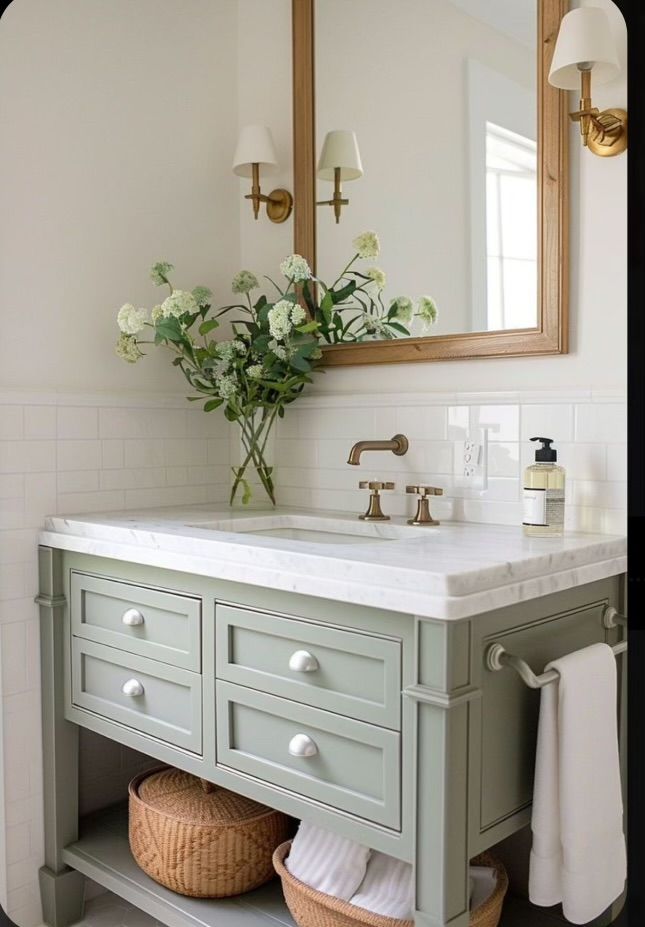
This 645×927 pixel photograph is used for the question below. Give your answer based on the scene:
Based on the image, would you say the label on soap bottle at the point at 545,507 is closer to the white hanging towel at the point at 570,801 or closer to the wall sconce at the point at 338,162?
the white hanging towel at the point at 570,801

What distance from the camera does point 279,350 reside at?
2.21 metres

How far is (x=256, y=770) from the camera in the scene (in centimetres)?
163

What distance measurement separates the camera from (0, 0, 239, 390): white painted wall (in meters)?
2.08

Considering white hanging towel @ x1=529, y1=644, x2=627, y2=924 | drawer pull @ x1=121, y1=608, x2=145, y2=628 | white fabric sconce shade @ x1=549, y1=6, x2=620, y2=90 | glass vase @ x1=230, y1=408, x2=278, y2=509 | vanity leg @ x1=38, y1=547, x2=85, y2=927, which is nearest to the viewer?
white hanging towel @ x1=529, y1=644, x2=627, y2=924

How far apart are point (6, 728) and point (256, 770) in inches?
30.1

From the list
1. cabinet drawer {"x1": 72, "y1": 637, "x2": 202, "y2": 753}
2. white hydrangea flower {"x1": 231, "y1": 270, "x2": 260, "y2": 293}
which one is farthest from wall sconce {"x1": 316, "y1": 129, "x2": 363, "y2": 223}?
cabinet drawer {"x1": 72, "y1": 637, "x2": 202, "y2": 753}

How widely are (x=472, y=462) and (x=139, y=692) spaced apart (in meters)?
0.89

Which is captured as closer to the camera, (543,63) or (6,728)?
(543,63)

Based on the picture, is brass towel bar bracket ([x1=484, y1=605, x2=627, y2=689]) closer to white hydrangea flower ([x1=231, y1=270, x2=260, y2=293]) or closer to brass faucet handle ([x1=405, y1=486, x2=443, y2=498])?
brass faucet handle ([x1=405, y1=486, x2=443, y2=498])

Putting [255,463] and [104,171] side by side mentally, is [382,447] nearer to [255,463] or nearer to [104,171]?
[255,463]

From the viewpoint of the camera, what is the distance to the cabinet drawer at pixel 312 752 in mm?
1412

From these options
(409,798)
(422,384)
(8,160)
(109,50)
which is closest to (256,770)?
(409,798)

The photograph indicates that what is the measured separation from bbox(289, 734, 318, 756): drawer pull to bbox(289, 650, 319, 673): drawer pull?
117 millimetres

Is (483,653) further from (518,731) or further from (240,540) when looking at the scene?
(240,540)
